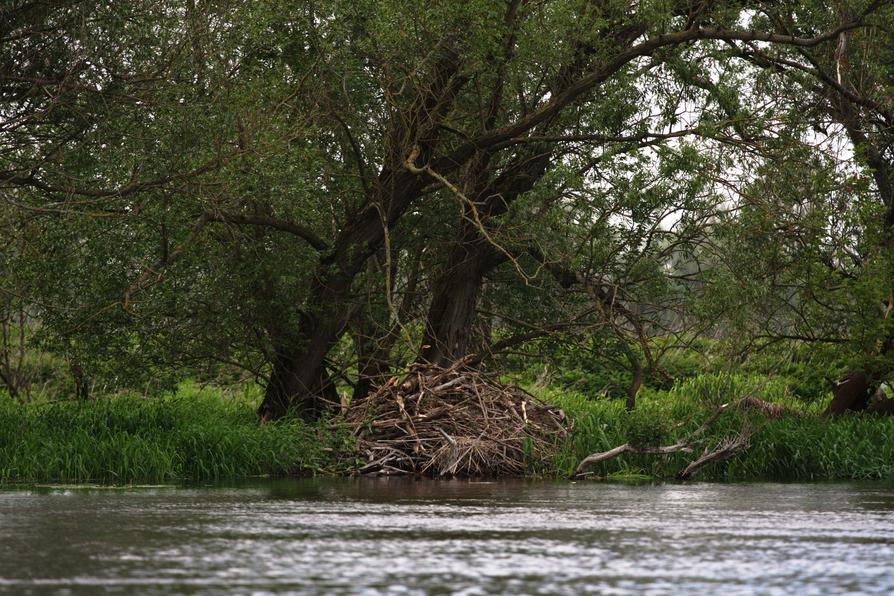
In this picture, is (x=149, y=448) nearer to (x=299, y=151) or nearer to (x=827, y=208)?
(x=299, y=151)

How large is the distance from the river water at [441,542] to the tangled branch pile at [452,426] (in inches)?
111

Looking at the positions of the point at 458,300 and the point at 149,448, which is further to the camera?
the point at 458,300

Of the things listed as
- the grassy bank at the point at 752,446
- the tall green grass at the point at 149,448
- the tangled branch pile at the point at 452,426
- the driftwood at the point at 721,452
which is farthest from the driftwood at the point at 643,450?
the tall green grass at the point at 149,448

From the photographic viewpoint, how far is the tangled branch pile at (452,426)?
15156mm

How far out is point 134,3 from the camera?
14609mm

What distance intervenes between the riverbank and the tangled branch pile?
28cm

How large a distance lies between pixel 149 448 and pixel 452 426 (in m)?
3.57

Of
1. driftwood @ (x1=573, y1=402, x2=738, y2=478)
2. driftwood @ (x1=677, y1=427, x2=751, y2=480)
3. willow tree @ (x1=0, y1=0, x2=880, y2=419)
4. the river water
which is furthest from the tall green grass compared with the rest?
driftwood @ (x1=677, y1=427, x2=751, y2=480)

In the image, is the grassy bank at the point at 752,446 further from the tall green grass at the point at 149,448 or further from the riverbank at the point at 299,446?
the tall green grass at the point at 149,448

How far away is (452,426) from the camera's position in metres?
15.5

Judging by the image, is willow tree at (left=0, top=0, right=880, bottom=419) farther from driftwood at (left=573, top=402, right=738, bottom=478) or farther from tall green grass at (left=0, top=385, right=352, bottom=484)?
driftwood at (left=573, top=402, right=738, bottom=478)

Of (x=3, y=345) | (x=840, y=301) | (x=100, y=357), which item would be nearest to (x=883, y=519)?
(x=840, y=301)

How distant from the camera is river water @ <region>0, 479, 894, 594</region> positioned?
591 cm

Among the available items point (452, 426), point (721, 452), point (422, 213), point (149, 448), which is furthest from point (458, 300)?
point (149, 448)
